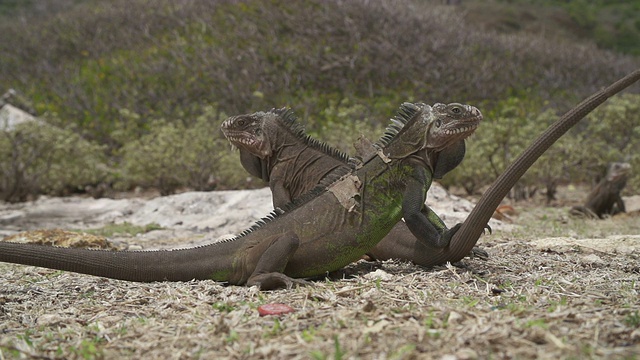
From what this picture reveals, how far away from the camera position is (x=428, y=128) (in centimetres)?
402

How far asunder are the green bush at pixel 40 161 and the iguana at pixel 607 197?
28.9 ft

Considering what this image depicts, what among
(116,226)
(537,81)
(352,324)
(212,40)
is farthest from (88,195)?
(537,81)

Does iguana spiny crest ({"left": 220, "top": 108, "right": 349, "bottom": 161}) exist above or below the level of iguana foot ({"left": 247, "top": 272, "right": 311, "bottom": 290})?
above

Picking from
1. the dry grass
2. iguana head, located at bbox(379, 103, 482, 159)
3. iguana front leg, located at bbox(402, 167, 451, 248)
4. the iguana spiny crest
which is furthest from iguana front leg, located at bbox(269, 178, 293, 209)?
iguana front leg, located at bbox(402, 167, 451, 248)

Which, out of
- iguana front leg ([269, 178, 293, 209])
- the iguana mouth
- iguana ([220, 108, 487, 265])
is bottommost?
iguana front leg ([269, 178, 293, 209])

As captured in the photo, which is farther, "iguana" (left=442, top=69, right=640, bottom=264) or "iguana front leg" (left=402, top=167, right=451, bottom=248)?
"iguana front leg" (left=402, top=167, right=451, bottom=248)

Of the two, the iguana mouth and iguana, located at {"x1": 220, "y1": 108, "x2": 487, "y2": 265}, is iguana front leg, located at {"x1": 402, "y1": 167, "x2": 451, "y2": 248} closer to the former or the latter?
the iguana mouth

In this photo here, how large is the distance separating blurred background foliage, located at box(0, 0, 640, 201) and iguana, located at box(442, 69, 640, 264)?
7.21 metres

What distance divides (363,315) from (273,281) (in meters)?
1.06

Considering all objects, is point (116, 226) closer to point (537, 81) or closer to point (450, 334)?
point (450, 334)

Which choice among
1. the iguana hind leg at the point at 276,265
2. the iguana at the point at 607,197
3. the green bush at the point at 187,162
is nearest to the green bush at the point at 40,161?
the green bush at the point at 187,162

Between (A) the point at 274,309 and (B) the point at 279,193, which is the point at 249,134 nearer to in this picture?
(B) the point at 279,193

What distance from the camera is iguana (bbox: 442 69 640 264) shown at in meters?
3.36

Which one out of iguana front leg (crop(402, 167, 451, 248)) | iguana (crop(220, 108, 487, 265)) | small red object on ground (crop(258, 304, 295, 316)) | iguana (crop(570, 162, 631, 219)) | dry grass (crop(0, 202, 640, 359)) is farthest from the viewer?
iguana (crop(570, 162, 631, 219))
